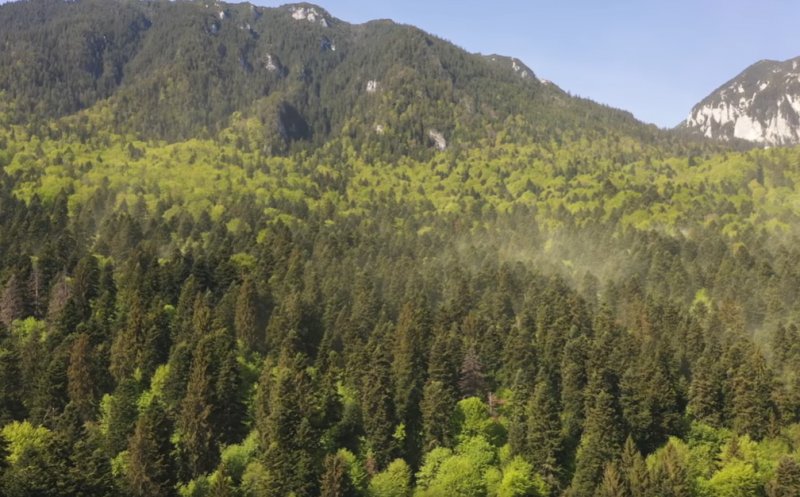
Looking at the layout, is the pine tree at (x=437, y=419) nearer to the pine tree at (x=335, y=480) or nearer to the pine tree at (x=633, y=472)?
the pine tree at (x=335, y=480)

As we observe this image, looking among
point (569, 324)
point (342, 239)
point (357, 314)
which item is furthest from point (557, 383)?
point (342, 239)

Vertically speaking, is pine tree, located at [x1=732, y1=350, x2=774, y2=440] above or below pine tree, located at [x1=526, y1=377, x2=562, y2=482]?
above

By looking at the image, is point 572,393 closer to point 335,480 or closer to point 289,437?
point 335,480

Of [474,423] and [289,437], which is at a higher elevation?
[474,423]

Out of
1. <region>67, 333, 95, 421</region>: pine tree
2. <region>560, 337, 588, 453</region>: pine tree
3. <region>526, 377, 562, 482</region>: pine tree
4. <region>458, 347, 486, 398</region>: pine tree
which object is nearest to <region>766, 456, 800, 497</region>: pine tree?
<region>560, 337, 588, 453</region>: pine tree

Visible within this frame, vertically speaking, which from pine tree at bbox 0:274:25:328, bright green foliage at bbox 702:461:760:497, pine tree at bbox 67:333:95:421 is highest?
pine tree at bbox 0:274:25:328

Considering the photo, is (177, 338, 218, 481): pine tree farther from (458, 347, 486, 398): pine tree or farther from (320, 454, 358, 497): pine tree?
(458, 347, 486, 398): pine tree

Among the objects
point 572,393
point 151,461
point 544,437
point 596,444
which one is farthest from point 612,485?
point 151,461

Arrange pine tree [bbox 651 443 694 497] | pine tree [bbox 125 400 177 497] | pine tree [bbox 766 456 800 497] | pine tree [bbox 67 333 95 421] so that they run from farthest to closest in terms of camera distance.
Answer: pine tree [bbox 67 333 95 421] < pine tree [bbox 766 456 800 497] < pine tree [bbox 651 443 694 497] < pine tree [bbox 125 400 177 497]

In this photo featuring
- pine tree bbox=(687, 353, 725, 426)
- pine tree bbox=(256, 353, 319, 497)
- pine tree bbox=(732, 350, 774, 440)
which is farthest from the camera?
pine tree bbox=(687, 353, 725, 426)

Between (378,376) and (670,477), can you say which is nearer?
(670,477)

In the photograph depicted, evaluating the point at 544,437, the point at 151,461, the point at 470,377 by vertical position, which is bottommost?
the point at 151,461

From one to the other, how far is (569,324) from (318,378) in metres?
44.3

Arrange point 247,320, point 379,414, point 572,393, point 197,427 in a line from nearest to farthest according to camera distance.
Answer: point 197,427 → point 379,414 → point 572,393 → point 247,320
